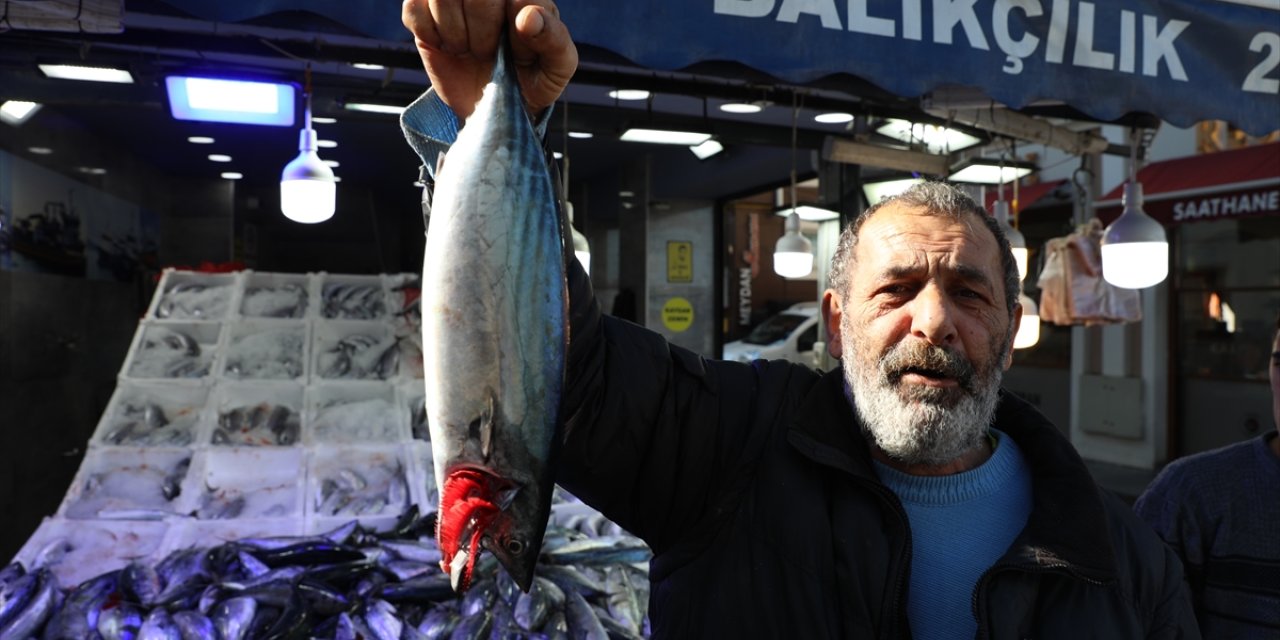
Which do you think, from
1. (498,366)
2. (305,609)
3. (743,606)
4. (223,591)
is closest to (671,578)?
(743,606)

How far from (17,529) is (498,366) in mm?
8157

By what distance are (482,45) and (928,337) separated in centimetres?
91

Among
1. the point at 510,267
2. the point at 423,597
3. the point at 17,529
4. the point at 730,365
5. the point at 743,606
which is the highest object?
the point at 510,267

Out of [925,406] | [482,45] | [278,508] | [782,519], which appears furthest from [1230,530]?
[278,508]

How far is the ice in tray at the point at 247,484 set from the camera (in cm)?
448

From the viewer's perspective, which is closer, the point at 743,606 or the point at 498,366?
the point at 498,366

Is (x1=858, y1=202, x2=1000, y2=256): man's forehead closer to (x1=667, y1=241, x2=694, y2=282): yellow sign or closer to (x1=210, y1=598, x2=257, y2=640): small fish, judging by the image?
(x1=210, y1=598, x2=257, y2=640): small fish

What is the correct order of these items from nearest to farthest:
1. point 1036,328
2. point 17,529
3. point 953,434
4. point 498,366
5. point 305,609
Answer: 1. point 498,366
2. point 953,434
3. point 305,609
4. point 1036,328
5. point 17,529

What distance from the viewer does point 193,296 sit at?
612 cm

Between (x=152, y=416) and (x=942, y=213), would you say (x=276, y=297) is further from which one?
(x=942, y=213)

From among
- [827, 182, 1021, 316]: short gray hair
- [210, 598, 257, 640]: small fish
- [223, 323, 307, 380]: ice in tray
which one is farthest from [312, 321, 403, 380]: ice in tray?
[827, 182, 1021, 316]: short gray hair

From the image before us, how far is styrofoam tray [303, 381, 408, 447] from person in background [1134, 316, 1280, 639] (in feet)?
13.1

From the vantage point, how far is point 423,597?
3770mm

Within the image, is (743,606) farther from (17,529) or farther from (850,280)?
(17,529)
